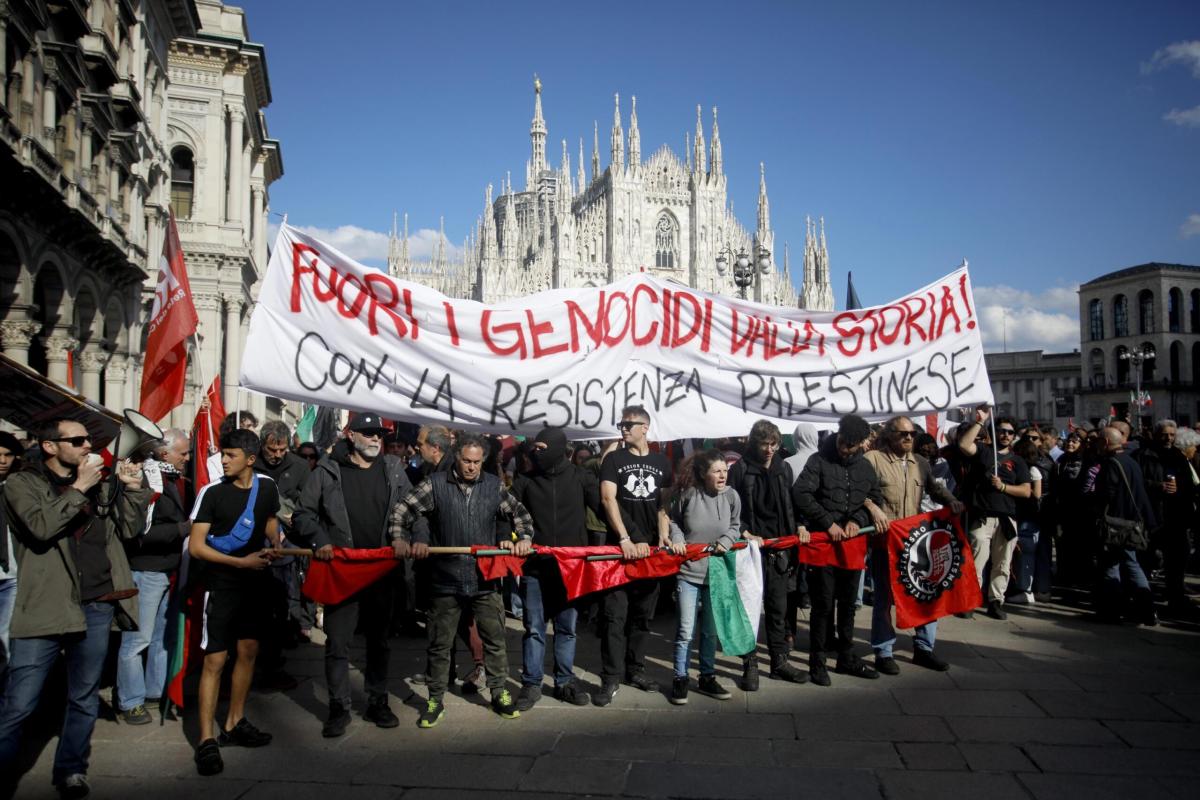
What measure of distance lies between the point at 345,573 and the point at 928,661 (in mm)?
4196

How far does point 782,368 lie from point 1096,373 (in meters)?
67.2

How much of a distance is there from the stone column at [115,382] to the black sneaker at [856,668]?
18.4 meters

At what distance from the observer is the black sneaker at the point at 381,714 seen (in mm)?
5273

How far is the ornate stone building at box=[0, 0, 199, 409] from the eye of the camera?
14102 millimetres

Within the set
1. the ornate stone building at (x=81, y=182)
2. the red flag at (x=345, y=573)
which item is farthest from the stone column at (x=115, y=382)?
the red flag at (x=345, y=573)

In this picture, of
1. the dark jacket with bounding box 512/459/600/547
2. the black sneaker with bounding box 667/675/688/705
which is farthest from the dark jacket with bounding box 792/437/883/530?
the dark jacket with bounding box 512/459/600/547

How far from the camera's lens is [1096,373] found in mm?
64438

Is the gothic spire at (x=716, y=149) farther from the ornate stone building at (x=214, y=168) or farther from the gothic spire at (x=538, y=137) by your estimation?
the ornate stone building at (x=214, y=168)

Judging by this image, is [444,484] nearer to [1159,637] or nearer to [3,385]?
[3,385]

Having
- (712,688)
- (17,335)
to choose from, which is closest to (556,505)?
(712,688)

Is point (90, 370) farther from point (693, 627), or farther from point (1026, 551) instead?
point (1026, 551)

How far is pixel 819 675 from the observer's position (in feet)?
20.1

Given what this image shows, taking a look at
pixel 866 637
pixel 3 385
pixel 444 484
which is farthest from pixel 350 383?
pixel 866 637

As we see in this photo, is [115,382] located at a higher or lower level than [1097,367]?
lower
